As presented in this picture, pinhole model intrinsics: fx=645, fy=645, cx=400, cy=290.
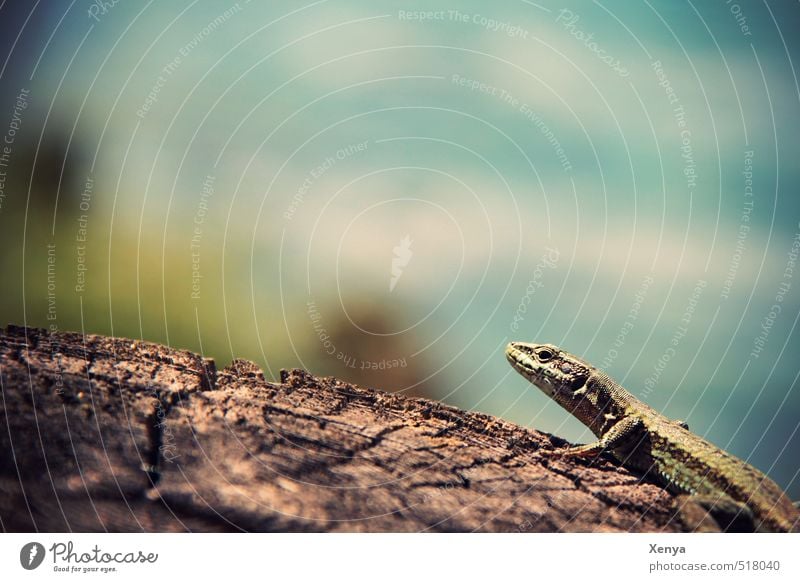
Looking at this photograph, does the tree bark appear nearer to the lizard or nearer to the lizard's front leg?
the lizard's front leg

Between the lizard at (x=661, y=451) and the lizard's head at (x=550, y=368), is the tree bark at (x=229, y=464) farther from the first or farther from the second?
the lizard's head at (x=550, y=368)

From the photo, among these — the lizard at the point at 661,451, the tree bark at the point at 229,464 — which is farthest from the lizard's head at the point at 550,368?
the tree bark at the point at 229,464

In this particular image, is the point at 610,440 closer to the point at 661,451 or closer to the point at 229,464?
the point at 661,451

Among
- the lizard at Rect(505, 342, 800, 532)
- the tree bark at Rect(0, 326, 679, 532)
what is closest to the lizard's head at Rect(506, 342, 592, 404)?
the lizard at Rect(505, 342, 800, 532)

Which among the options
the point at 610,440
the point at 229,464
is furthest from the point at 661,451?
the point at 229,464

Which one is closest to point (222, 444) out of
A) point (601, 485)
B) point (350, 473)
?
point (350, 473)
